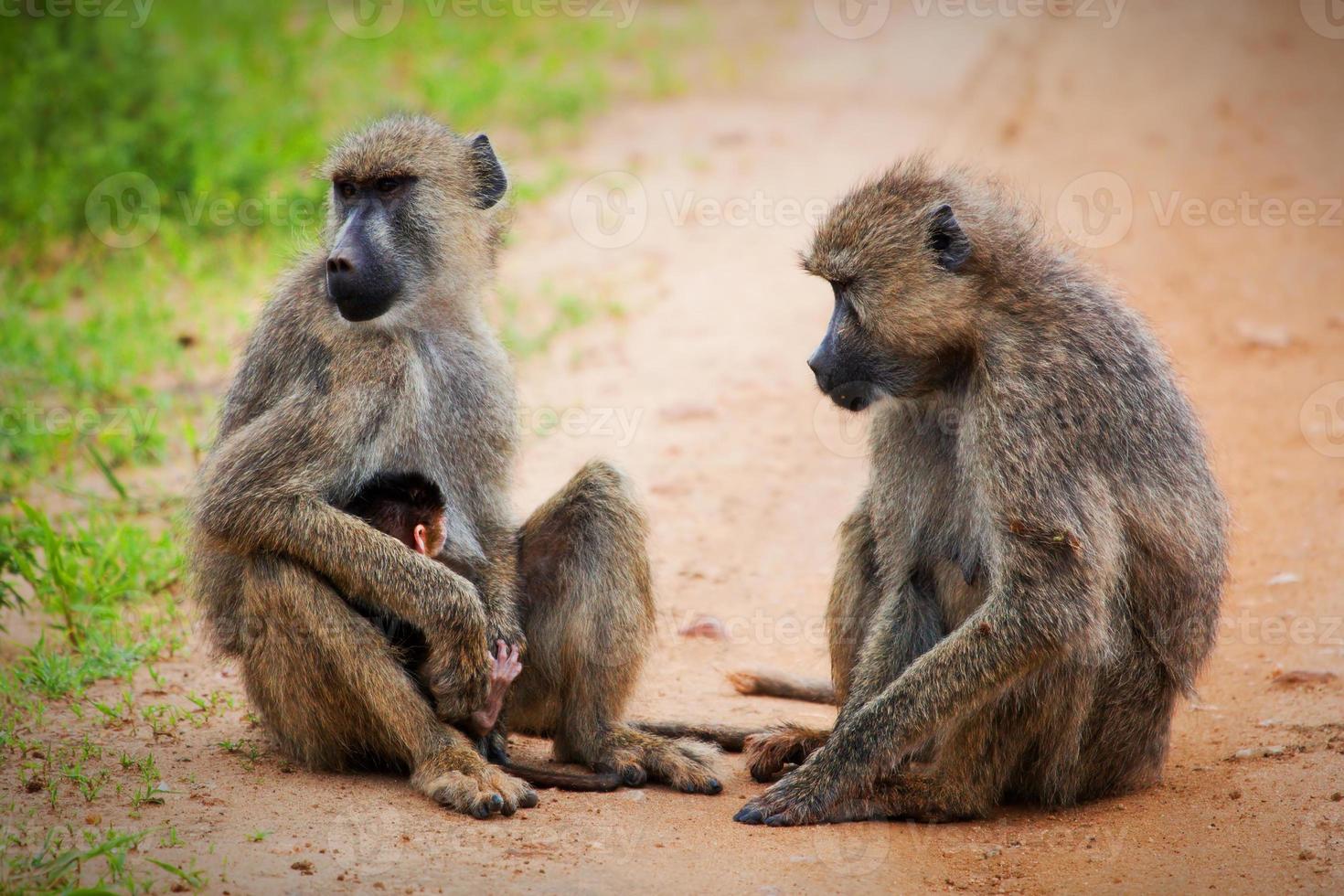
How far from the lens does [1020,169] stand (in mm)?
11086

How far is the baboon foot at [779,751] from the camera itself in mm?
4906

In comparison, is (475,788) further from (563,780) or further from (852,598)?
(852,598)

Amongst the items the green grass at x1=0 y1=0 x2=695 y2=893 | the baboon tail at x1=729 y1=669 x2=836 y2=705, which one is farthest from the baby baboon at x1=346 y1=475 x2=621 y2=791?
the baboon tail at x1=729 y1=669 x2=836 y2=705

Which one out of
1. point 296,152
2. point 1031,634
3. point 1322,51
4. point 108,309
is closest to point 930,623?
point 1031,634

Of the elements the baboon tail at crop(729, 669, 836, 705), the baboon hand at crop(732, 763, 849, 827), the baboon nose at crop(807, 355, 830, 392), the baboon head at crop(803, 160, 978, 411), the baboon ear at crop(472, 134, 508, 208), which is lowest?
the baboon hand at crop(732, 763, 849, 827)

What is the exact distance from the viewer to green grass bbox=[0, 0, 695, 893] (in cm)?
487

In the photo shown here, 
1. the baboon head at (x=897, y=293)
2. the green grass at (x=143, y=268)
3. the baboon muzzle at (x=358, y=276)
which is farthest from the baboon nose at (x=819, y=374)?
the green grass at (x=143, y=268)

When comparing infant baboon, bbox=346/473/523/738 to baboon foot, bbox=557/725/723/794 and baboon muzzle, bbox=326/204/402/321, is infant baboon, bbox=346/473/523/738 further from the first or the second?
baboon muzzle, bbox=326/204/402/321

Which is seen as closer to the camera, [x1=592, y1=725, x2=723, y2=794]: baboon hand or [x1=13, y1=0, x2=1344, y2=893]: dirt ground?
[x1=13, y1=0, x2=1344, y2=893]: dirt ground

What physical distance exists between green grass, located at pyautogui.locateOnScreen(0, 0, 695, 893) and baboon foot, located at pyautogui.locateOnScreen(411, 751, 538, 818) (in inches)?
22.6

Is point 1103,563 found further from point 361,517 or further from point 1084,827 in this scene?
point 361,517

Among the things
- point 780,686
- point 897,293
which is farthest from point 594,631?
point 897,293

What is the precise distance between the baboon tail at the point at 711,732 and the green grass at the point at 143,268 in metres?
1.40

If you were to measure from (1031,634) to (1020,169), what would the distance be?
24.5ft
